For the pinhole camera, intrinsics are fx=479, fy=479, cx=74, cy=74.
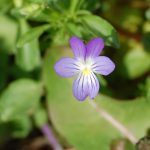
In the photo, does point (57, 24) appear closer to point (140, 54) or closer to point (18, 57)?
point (18, 57)

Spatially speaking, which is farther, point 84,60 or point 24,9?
point 24,9

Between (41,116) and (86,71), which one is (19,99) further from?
(86,71)

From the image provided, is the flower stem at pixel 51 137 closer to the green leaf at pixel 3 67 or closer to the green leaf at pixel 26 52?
the green leaf at pixel 3 67

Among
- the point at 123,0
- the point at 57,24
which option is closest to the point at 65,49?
the point at 57,24

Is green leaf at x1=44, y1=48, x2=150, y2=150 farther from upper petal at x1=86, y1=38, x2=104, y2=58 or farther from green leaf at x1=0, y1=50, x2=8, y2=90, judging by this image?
upper petal at x1=86, y1=38, x2=104, y2=58

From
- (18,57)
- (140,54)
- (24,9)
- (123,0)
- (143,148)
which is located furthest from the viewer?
(123,0)

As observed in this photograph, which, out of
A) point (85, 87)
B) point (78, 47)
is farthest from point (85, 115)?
point (78, 47)

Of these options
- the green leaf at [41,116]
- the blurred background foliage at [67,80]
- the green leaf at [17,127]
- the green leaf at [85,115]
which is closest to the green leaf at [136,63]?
the blurred background foliage at [67,80]
